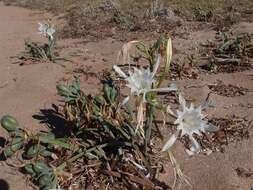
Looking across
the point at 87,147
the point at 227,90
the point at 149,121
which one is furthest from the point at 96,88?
the point at 149,121

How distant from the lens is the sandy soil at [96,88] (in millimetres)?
2398

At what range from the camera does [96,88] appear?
3.42m

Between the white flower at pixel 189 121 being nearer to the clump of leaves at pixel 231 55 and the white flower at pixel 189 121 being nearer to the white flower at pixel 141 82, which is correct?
the white flower at pixel 141 82

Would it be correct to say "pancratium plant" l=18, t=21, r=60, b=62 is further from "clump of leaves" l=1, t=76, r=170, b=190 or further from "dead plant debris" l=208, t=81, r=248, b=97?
"clump of leaves" l=1, t=76, r=170, b=190

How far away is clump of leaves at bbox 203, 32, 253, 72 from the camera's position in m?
3.65

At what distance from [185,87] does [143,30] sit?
174 centimetres

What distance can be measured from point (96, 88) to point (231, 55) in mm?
1041

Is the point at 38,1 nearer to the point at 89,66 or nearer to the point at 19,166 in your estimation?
the point at 89,66

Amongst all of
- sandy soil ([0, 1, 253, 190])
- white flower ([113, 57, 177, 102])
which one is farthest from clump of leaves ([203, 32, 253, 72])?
white flower ([113, 57, 177, 102])

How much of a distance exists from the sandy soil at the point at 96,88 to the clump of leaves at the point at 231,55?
124 mm

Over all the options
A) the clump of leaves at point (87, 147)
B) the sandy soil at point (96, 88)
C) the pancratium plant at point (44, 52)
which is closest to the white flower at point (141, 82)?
the clump of leaves at point (87, 147)

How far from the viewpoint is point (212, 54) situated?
13.0ft

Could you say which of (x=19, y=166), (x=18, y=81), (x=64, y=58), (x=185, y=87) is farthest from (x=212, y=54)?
(x=19, y=166)

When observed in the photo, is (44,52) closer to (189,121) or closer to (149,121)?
(149,121)
